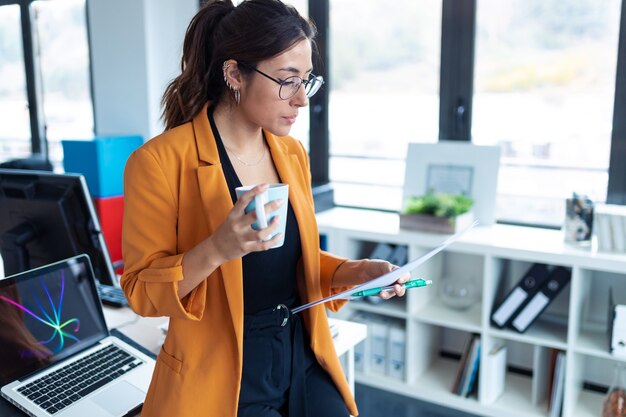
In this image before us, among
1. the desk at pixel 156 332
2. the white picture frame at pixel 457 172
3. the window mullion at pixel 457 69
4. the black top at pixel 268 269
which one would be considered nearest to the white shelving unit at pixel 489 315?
the white picture frame at pixel 457 172

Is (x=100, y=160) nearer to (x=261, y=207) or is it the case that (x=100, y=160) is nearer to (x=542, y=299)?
(x=542, y=299)

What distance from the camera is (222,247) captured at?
107 centimetres

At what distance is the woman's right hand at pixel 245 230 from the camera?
40.2 inches

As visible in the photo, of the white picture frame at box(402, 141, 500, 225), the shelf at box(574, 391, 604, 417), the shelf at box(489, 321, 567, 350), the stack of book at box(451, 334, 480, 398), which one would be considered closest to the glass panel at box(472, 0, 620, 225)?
the white picture frame at box(402, 141, 500, 225)

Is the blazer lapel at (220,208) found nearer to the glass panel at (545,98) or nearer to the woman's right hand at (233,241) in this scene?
the woman's right hand at (233,241)

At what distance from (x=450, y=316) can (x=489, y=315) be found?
8.6 inches

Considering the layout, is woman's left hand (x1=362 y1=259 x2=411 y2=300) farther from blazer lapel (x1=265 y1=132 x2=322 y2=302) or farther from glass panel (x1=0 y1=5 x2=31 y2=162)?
glass panel (x1=0 y1=5 x2=31 y2=162)

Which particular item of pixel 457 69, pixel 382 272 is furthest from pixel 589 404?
pixel 382 272

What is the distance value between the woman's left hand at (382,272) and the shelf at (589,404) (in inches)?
69.6

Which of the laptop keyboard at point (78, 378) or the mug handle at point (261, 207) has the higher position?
the mug handle at point (261, 207)

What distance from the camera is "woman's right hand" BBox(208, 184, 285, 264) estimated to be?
102 centimetres

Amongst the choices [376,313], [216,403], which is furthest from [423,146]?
[216,403]

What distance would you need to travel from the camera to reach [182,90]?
1.34 metres

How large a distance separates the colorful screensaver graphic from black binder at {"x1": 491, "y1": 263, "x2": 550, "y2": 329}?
6.24ft
